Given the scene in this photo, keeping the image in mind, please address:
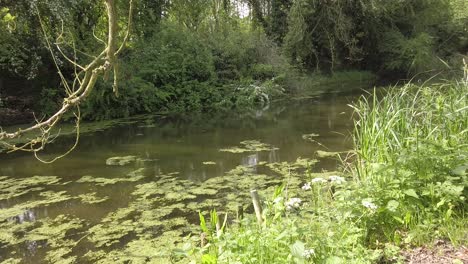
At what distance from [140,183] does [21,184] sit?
1596mm

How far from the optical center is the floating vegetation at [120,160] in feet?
21.4

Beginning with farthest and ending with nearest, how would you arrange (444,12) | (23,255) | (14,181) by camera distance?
1. (444,12)
2. (14,181)
3. (23,255)

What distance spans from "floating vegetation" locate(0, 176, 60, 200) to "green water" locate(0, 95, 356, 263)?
1cm

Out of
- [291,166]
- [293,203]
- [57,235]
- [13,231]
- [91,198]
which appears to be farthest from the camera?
[291,166]

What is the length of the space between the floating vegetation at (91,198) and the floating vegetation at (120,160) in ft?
4.57

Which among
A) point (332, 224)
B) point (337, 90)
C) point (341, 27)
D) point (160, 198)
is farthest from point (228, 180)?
point (341, 27)

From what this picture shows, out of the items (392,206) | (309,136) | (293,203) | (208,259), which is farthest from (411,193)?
(309,136)

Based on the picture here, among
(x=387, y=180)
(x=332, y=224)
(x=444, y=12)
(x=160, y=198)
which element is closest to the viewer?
(x=332, y=224)

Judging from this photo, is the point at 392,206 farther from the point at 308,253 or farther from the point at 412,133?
the point at 412,133

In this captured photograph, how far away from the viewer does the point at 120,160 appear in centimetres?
671

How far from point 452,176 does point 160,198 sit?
298cm

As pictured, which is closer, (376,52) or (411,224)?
(411,224)

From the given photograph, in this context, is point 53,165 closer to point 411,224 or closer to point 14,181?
point 14,181

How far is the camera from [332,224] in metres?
2.65
